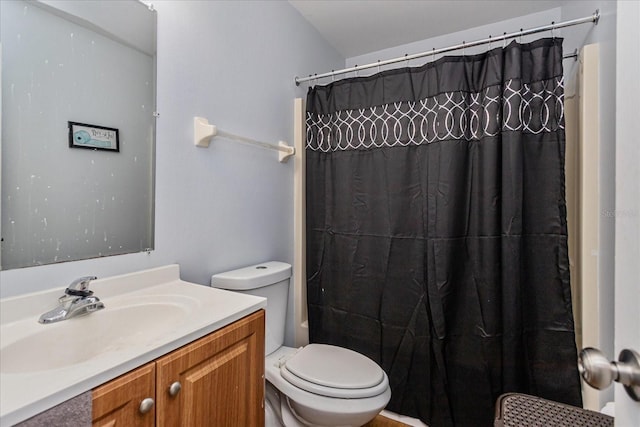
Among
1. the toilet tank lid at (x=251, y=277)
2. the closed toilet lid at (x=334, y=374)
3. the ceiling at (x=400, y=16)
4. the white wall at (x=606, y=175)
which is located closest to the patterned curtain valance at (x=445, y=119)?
the white wall at (x=606, y=175)

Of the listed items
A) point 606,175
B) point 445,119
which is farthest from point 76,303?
point 606,175

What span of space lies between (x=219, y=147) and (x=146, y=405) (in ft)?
3.47

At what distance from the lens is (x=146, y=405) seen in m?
0.66

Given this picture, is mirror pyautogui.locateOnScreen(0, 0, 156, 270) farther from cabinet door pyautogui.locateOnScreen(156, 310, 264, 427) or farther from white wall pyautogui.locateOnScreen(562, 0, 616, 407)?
white wall pyautogui.locateOnScreen(562, 0, 616, 407)

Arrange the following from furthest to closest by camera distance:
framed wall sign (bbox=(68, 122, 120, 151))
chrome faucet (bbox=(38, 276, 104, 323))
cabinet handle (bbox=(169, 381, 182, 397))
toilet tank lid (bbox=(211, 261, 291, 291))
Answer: toilet tank lid (bbox=(211, 261, 291, 291))
framed wall sign (bbox=(68, 122, 120, 151))
chrome faucet (bbox=(38, 276, 104, 323))
cabinet handle (bbox=(169, 381, 182, 397))

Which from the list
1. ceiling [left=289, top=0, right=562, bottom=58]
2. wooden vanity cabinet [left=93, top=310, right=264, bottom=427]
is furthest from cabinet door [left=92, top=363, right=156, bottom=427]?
ceiling [left=289, top=0, right=562, bottom=58]

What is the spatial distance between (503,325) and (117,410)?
1.54 metres

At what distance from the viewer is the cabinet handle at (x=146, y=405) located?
66 centimetres

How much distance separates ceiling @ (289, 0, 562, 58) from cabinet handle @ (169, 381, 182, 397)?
203 centimetres

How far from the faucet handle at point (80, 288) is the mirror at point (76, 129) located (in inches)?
4.3

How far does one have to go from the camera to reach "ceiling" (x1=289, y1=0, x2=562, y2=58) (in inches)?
72.9

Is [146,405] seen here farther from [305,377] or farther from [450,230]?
[450,230]

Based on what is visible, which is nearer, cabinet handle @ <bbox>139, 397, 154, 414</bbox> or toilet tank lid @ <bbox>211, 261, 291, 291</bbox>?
cabinet handle @ <bbox>139, 397, 154, 414</bbox>

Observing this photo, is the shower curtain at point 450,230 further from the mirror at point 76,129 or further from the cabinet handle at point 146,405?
the cabinet handle at point 146,405
